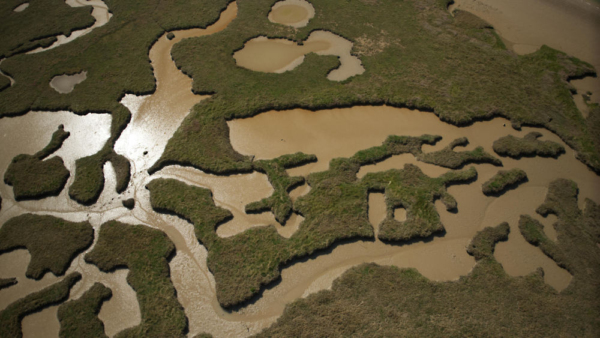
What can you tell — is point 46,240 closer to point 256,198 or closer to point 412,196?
point 256,198

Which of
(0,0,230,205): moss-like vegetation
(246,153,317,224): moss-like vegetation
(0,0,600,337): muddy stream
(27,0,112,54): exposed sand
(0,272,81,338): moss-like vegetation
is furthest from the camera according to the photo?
(27,0,112,54): exposed sand

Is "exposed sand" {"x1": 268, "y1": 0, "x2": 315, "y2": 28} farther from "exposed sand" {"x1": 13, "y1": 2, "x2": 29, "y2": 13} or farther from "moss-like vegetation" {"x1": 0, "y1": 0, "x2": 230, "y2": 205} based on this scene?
"exposed sand" {"x1": 13, "y1": 2, "x2": 29, "y2": 13}

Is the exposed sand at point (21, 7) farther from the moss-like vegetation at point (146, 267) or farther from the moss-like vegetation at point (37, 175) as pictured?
the moss-like vegetation at point (146, 267)

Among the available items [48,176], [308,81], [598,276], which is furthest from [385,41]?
[48,176]

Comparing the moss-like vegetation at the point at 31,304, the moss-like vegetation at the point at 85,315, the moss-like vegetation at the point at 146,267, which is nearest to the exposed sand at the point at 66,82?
the moss-like vegetation at the point at 146,267

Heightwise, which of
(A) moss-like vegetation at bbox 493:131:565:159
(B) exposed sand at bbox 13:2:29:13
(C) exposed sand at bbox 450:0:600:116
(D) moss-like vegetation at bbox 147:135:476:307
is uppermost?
(C) exposed sand at bbox 450:0:600:116

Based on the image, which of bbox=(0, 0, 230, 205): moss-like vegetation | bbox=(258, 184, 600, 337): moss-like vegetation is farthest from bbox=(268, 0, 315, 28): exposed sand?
bbox=(258, 184, 600, 337): moss-like vegetation

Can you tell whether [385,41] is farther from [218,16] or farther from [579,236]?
[579,236]
